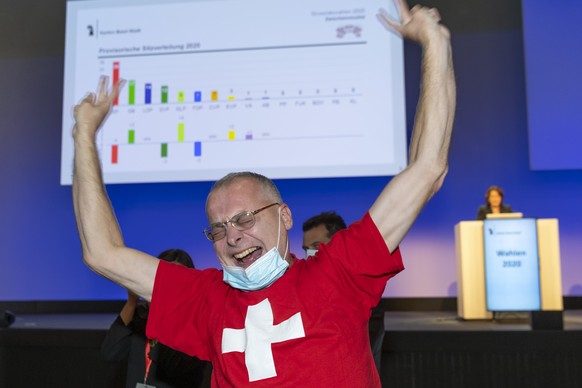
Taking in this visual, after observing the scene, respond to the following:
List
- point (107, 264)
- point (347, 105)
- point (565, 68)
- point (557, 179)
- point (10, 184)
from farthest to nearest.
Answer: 1. point (10, 184)
2. point (557, 179)
3. point (565, 68)
4. point (347, 105)
5. point (107, 264)

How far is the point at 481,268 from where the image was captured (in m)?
4.71

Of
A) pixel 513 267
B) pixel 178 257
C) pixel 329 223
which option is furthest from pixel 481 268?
pixel 178 257

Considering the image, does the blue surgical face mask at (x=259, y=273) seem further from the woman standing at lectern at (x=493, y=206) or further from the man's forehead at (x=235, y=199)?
the woman standing at lectern at (x=493, y=206)

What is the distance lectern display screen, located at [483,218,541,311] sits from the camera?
4.36 meters

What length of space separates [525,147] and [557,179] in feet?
1.32

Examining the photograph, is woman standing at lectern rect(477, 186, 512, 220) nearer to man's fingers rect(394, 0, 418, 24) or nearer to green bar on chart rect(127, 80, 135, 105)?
green bar on chart rect(127, 80, 135, 105)

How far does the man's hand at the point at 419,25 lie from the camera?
1.31m

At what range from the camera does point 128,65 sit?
5.15 metres

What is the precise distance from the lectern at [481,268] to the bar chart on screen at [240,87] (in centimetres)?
74

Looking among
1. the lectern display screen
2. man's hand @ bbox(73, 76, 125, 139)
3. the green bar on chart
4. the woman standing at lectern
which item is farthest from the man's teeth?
the woman standing at lectern

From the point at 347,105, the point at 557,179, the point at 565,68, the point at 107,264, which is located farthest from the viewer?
the point at 557,179

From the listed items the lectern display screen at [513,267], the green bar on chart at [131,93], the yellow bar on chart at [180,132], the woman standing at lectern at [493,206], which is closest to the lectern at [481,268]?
the lectern display screen at [513,267]

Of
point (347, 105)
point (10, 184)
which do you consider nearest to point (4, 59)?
point (10, 184)

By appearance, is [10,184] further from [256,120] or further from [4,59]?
[256,120]
